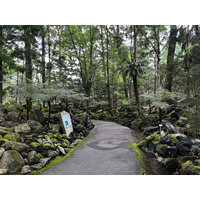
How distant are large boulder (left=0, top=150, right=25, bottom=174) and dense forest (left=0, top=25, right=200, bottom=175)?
6.74 ft

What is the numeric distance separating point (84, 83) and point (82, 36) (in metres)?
4.02

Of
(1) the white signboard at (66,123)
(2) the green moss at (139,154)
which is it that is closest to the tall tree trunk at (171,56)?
(2) the green moss at (139,154)

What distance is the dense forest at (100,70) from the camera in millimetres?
4605

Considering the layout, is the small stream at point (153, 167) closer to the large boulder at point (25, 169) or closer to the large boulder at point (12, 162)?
the large boulder at point (25, 169)

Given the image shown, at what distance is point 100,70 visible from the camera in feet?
43.9

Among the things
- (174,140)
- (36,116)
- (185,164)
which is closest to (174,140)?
(174,140)

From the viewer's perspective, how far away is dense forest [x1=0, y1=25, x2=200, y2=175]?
4.61 meters

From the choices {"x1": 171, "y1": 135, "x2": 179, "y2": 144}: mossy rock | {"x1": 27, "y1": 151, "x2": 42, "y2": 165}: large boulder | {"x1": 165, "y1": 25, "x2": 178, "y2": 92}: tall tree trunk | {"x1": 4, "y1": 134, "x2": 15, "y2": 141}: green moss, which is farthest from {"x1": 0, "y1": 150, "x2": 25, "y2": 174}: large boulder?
{"x1": 165, "y1": 25, "x2": 178, "y2": 92}: tall tree trunk

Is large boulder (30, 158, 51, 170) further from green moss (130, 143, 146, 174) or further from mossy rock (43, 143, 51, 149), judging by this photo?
green moss (130, 143, 146, 174)

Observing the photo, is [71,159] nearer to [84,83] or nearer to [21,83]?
[21,83]

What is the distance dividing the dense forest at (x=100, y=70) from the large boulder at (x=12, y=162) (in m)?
2.05

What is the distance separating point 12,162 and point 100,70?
11.6 m

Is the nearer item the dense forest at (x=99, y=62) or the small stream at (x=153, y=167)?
the small stream at (x=153, y=167)
